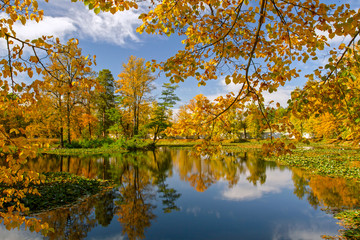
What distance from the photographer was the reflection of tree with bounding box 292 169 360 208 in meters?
7.00

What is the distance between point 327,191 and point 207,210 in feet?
15.8

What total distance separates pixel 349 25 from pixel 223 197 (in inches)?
284

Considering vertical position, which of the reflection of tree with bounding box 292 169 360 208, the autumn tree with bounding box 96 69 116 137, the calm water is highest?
the autumn tree with bounding box 96 69 116 137

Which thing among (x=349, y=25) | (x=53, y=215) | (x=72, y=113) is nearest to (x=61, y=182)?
(x=53, y=215)

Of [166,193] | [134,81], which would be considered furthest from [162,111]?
[166,193]

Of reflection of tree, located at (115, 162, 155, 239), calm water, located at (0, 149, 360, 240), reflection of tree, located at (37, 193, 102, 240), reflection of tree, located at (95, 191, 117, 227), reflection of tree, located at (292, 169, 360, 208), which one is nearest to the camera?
reflection of tree, located at (37, 193, 102, 240)

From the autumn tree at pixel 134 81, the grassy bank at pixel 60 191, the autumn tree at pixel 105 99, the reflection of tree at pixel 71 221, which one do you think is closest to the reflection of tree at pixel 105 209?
the reflection of tree at pixel 71 221

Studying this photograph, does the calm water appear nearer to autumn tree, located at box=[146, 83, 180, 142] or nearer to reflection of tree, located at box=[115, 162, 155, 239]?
reflection of tree, located at box=[115, 162, 155, 239]

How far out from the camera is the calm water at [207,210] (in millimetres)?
5430

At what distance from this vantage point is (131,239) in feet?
16.9

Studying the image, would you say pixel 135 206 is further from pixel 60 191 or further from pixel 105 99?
pixel 105 99

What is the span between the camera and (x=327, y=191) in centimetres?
812

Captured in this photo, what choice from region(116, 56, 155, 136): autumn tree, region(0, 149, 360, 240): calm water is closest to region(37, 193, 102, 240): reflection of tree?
region(0, 149, 360, 240): calm water

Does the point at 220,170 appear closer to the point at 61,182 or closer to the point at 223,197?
the point at 223,197
